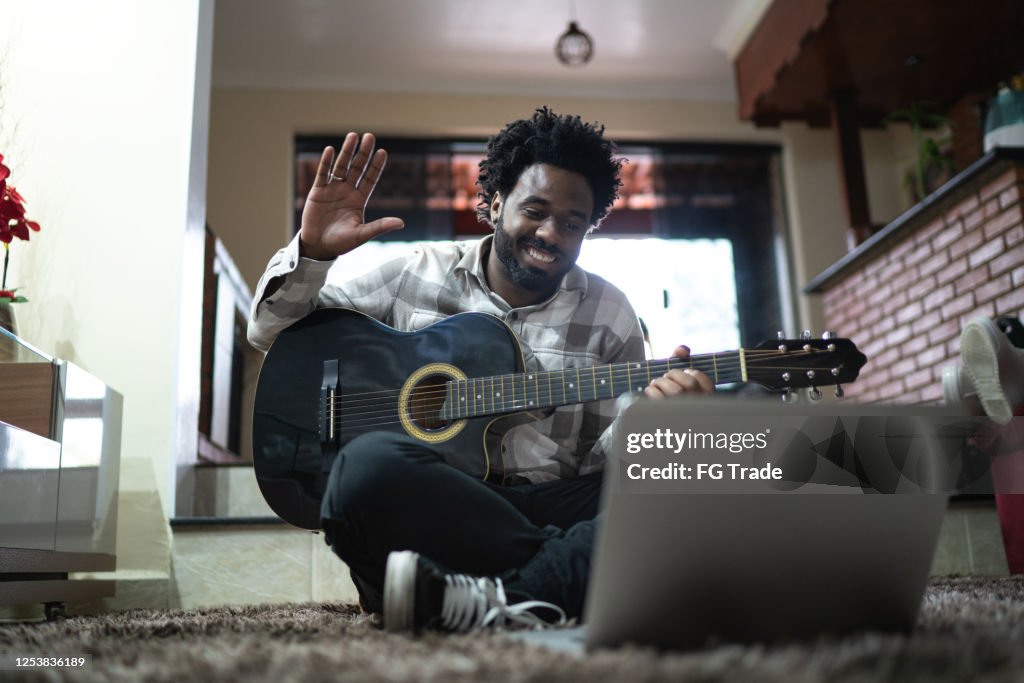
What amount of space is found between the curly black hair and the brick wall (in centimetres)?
161

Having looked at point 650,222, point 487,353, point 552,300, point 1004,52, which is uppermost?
point 1004,52

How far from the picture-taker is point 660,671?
574 millimetres

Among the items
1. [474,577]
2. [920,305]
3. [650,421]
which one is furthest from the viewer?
[920,305]

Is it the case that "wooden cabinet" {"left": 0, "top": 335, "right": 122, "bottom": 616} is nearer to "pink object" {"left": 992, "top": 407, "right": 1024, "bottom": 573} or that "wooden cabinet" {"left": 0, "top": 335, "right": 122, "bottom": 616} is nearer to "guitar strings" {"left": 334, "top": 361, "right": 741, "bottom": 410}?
"guitar strings" {"left": 334, "top": 361, "right": 741, "bottom": 410}

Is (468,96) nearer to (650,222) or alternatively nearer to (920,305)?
(650,222)

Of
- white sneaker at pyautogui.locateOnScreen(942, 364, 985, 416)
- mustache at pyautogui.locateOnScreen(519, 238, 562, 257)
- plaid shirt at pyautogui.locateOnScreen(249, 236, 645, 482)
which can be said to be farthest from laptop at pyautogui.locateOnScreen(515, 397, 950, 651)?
white sneaker at pyautogui.locateOnScreen(942, 364, 985, 416)

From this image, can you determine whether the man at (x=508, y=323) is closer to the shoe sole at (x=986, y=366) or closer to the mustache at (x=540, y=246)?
the mustache at (x=540, y=246)

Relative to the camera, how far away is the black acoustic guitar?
1310 mm

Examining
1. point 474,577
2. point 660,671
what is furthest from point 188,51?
point 660,671

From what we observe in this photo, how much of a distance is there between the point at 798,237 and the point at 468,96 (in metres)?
2.11

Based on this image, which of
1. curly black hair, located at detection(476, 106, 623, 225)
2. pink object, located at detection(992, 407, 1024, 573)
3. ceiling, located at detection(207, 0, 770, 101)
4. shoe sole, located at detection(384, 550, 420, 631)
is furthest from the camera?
ceiling, located at detection(207, 0, 770, 101)

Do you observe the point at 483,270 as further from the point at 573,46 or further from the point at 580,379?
the point at 573,46

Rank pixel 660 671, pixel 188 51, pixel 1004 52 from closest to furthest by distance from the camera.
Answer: pixel 660 671 → pixel 188 51 → pixel 1004 52

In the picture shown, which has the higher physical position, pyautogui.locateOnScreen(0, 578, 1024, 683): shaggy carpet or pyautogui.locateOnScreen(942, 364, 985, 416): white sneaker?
pyautogui.locateOnScreen(942, 364, 985, 416): white sneaker
